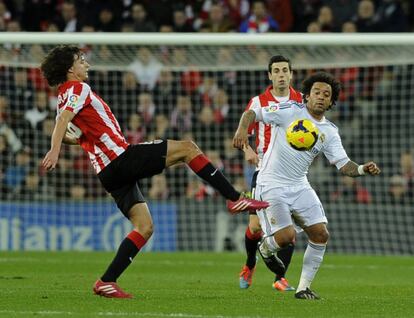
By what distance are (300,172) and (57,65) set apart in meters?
2.39

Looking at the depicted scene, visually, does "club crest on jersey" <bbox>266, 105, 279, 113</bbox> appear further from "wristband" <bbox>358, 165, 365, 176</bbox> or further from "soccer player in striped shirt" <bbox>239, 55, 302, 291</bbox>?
"soccer player in striped shirt" <bbox>239, 55, 302, 291</bbox>

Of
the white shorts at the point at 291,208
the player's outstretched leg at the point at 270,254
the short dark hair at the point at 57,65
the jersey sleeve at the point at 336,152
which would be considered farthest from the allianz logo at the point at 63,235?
the jersey sleeve at the point at 336,152

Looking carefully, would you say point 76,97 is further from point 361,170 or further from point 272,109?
point 361,170

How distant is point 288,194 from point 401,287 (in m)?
2.44

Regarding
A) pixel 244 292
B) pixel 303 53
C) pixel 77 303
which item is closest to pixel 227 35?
pixel 303 53

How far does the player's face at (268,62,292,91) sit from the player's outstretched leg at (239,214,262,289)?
141 cm

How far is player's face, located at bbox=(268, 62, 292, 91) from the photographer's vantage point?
1104cm

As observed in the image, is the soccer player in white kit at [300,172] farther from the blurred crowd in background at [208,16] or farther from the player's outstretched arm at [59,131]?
the blurred crowd in background at [208,16]

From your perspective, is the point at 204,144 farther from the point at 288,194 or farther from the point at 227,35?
the point at 288,194

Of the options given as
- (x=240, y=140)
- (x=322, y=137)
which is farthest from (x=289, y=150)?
(x=240, y=140)

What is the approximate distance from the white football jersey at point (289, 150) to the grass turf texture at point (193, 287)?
1.11 metres

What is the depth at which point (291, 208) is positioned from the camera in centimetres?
947

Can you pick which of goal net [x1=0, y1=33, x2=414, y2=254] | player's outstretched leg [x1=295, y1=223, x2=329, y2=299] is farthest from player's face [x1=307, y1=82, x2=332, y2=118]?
goal net [x1=0, y1=33, x2=414, y2=254]

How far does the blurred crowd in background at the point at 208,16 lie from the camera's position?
2000 centimetres
